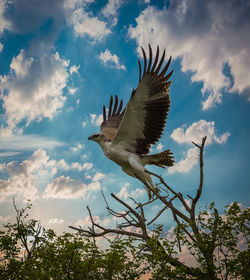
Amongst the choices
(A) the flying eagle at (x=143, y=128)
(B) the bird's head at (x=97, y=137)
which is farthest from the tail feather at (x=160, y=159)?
(B) the bird's head at (x=97, y=137)

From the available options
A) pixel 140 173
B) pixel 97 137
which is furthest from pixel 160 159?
pixel 97 137

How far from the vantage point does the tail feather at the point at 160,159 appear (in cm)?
679

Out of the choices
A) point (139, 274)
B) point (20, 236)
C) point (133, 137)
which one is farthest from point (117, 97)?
point (139, 274)

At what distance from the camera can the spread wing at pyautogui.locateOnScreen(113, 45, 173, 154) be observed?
6189mm

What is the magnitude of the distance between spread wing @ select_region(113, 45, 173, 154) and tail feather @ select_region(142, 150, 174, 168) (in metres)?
0.36

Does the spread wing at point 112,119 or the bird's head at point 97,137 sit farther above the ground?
the spread wing at point 112,119

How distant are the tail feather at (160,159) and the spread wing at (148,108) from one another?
364mm

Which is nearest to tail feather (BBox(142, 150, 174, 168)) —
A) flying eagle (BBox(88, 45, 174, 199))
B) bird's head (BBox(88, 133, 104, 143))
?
flying eagle (BBox(88, 45, 174, 199))

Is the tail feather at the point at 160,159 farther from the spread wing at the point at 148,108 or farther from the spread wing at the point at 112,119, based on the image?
the spread wing at the point at 112,119

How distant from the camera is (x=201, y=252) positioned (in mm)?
4742

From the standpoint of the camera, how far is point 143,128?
22.1 ft

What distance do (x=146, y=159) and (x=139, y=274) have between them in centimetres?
292

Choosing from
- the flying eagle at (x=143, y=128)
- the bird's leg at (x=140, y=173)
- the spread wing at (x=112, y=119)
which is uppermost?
the spread wing at (x=112, y=119)

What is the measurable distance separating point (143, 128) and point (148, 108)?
608 mm
